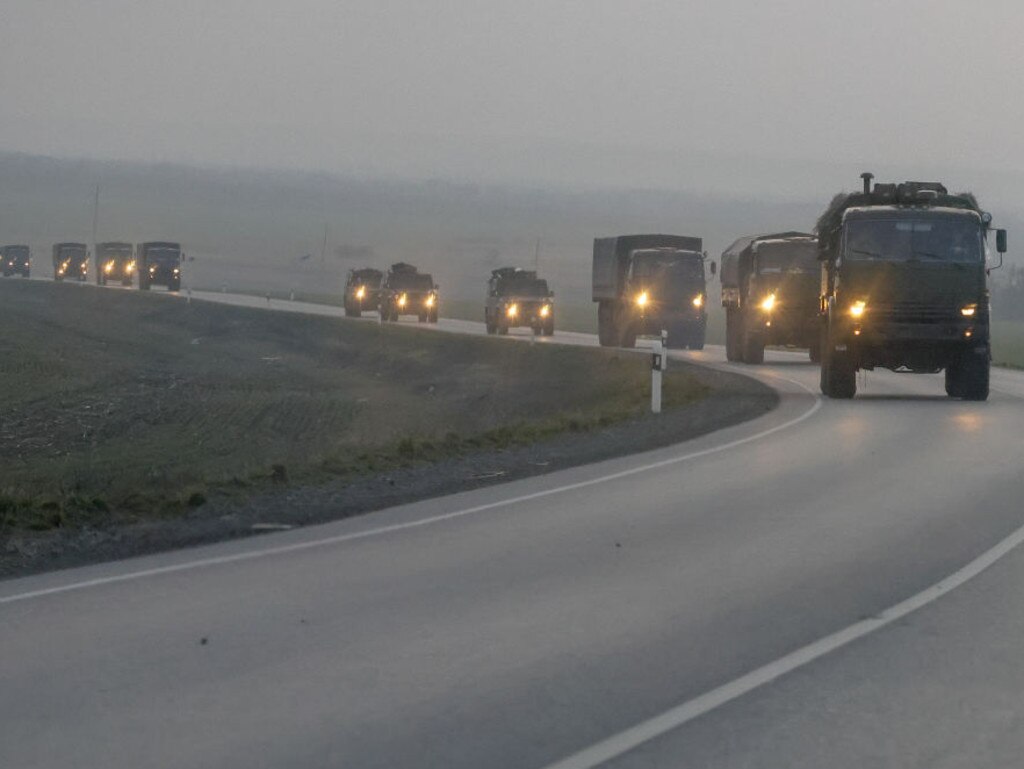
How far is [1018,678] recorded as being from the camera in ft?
28.1

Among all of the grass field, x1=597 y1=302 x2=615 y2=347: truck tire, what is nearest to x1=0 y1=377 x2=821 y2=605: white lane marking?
the grass field

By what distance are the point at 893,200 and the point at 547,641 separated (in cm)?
2140

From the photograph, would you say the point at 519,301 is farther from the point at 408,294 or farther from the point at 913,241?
the point at 913,241

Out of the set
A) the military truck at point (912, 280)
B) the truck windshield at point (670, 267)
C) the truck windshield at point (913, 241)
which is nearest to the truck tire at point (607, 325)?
the truck windshield at point (670, 267)

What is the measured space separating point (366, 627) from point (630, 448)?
1156cm

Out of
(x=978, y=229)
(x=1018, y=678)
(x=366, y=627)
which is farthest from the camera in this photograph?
Result: (x=978, y=229)

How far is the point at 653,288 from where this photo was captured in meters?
50.4

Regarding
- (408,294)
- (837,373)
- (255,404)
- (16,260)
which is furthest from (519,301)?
(16,260)

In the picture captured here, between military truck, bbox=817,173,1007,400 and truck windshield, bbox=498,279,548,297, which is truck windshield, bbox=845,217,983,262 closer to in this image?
military truck, bbox=817,173,1007,400

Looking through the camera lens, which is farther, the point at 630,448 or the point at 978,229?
the point at 978,229

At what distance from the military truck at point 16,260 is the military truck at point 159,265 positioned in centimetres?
2984

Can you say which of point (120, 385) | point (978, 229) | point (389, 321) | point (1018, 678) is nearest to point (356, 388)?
point (120, 385)

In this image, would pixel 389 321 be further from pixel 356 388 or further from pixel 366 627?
pixel 366 627

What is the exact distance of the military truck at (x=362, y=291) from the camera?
7982 centimetres
